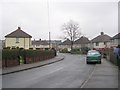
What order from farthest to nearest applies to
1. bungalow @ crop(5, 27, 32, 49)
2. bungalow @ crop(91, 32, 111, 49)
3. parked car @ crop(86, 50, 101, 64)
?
bungalow @ crop(91, 32, 111, 49) < bungalow @ crop(5, 27, 32, 49) < parked car @ crop(86, 50, 101, 64)

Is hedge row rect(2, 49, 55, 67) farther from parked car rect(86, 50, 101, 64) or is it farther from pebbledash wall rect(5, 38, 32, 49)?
pebbledash wall rect(5, 38, 32, 49)

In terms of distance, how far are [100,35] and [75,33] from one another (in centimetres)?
1110

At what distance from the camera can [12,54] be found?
28125mm

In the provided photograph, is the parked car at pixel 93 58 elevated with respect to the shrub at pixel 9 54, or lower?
lower

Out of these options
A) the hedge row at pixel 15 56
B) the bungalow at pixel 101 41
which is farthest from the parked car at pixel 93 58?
the bungalow at pixel 101 41

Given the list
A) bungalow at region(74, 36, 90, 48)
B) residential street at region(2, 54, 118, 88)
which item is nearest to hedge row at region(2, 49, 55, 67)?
residential street at region(2, 54, 118, 88)

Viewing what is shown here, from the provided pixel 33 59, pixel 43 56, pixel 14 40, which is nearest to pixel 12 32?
pixel 14 40

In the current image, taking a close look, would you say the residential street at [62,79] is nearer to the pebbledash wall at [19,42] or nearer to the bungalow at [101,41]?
the pebbledash wall at [19,42]

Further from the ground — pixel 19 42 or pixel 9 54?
pixel 19 42

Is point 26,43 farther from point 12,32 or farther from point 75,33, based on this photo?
point 75,33

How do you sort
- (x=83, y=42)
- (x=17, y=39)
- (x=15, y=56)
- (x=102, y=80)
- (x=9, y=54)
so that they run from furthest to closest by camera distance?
(x=83, y=42) < (x=17, y=39) < (x=15, y=56) < (x=9, y=54) < (x=102, y=80)

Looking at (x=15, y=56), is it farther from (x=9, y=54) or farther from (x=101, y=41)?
(x=101, y=41)

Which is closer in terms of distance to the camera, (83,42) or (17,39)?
(17,39)

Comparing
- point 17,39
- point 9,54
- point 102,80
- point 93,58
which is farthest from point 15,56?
point 17,39
